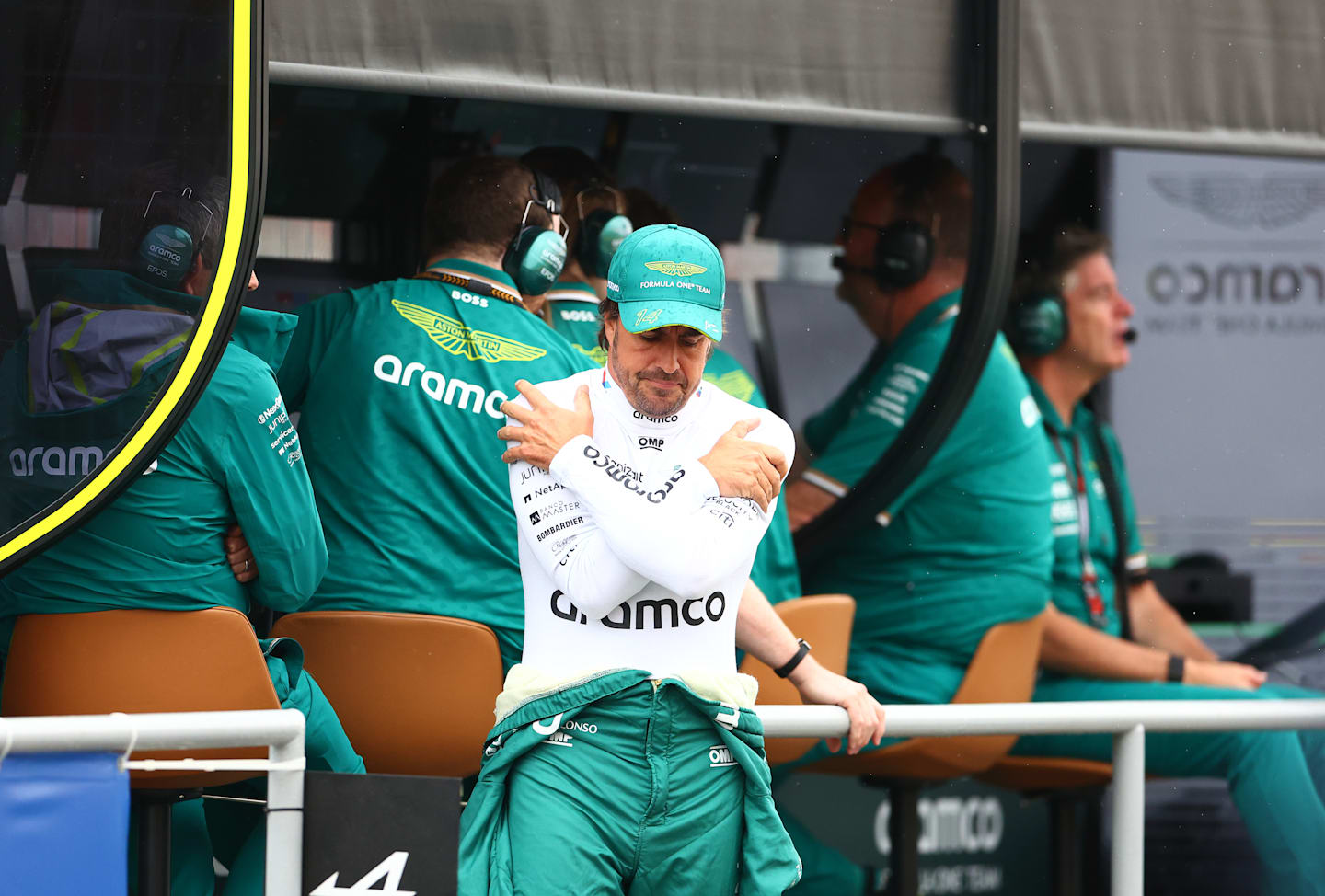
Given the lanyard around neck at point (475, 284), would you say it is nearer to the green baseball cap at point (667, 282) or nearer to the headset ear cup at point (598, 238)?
the headset ear cup at point (598, 238)

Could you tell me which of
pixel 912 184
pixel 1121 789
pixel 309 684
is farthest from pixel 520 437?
pixel 912 184

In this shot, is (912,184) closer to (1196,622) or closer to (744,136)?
(744,136)

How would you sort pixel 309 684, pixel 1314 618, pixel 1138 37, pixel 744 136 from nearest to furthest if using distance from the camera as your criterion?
1. pixel 309 684
2. pixel 1138 37
3. pixel 744 136
4. pixel 1314 618

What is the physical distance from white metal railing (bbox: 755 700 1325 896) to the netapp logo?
0.36m

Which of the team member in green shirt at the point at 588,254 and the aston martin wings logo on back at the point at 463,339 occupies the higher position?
the team member in green shirt at the point at 588,254

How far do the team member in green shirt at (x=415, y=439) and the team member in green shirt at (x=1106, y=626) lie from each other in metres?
1.55

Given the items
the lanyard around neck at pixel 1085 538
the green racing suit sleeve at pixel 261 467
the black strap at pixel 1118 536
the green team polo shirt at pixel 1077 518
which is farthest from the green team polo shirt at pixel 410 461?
the black strap at pixel 1118 536

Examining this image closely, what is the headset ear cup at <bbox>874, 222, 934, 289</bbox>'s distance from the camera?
419cm

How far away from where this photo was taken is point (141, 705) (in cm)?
253

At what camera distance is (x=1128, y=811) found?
2779mm

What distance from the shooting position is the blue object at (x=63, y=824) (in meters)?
2.13

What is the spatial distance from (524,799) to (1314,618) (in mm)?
3654

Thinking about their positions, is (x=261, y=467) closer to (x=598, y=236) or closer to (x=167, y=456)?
(x=167, y=456)

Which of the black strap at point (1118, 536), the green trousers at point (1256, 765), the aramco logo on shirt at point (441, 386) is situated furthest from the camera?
the black strap at point (1118, 536)
